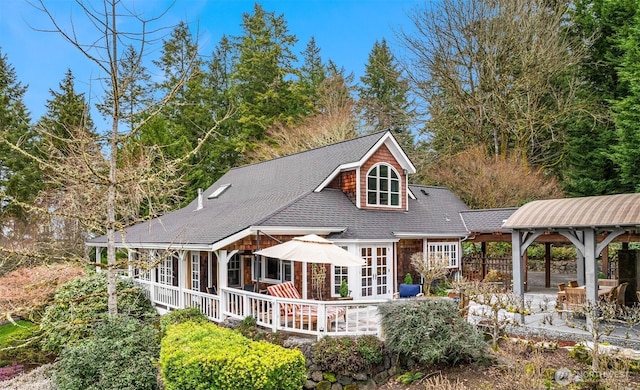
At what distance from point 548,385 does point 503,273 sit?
13051 millimetres

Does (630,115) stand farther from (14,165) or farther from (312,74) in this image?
(14,165)

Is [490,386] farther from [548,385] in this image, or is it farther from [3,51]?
[3,51]

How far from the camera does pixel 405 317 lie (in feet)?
29.4

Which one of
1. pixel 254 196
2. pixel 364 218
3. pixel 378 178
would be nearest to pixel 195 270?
pixel 254 196

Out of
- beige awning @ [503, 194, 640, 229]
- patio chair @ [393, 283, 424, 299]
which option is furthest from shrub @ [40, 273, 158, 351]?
beige awning @ [503, 194, 640, 229]

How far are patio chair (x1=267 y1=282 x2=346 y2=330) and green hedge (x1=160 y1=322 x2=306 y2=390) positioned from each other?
5.53 feet

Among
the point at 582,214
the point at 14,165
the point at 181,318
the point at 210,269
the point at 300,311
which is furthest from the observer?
the point at 14,165

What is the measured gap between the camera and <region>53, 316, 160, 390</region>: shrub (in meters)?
8.83

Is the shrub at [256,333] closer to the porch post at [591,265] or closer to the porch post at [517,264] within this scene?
the porch post at [517,264]

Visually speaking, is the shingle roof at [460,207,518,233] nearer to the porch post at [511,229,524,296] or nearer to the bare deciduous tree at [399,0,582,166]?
the porch post at [511,229,524,296]

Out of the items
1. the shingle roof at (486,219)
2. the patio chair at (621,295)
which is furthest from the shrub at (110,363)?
the shingle roof at (486,219)

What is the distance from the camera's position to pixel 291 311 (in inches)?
435

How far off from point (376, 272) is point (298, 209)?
3.25 meters

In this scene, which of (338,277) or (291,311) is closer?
(291,311)
